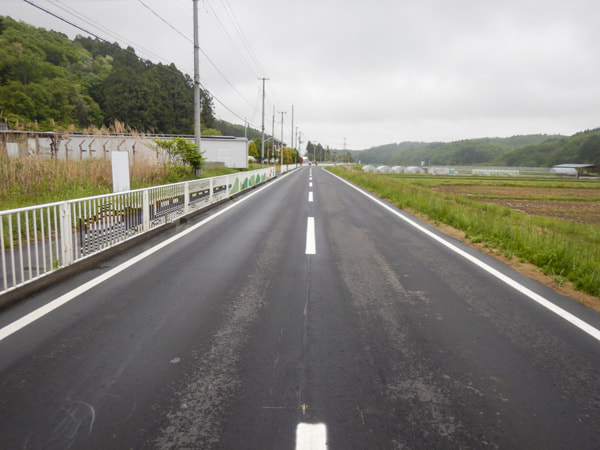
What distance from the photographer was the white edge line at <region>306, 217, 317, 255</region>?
7.06m

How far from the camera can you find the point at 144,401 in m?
2.49

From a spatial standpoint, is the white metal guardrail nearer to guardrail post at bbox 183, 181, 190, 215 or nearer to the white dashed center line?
guardrail post at bbox 183, 181, 190, 215

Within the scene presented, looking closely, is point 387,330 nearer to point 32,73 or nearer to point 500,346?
point 500,346

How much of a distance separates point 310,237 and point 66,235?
4.72 meters

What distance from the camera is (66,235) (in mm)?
5469

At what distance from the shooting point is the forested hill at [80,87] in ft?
175

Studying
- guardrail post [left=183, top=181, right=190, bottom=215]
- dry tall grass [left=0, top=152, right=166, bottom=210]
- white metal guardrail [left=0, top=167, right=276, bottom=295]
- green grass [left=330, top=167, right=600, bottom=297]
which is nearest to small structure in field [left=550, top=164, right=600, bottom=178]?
green grass [left=330, top=167, right=600, bottom=297]

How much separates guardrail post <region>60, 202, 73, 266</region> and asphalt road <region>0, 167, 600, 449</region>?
0.36m

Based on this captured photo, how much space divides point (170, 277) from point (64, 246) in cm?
169

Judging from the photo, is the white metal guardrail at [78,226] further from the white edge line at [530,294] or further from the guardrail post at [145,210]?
the white edge line at [530,294]

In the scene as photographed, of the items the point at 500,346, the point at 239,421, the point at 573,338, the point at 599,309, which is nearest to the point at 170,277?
the point at 239,421

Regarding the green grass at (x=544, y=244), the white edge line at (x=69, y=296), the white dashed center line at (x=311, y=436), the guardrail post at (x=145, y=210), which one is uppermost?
the guardrail post at (x=145, y=210)

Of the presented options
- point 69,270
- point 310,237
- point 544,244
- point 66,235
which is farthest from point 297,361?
point 544,244

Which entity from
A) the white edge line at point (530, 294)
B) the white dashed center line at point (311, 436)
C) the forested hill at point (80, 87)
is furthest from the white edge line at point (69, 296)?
the forested hill at point (80, 87)
